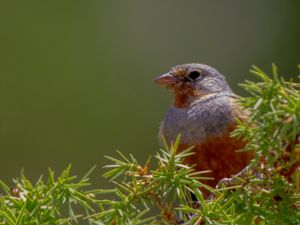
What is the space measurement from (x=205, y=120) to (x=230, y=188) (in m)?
2.77

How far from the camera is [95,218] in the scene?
2953 millimetres

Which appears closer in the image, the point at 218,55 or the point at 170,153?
the point at 170,153

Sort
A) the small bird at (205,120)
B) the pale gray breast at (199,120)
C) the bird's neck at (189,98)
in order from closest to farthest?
the small bird at (205,120) < the pale gray breast at (199,120) < the bird's neck at (189,98)

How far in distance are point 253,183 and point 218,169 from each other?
95.8 inches

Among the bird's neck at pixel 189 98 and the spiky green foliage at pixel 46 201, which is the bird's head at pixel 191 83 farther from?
the spiky green foliage at pixel 46 201

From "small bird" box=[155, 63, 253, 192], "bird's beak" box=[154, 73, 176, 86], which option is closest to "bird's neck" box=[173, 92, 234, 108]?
"small bird" box=[155, 63, 253, 192]

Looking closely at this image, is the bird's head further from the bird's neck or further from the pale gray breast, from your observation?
the pale gray breast

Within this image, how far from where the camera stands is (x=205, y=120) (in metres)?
5.56

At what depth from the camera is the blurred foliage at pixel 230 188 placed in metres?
2.58

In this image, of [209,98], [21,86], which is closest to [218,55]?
[21,86]

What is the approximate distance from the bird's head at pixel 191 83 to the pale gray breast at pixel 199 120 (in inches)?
4.4

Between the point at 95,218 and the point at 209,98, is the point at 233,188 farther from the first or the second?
the point at 209,98

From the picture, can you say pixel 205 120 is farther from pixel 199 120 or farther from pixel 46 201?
pixel 46 201

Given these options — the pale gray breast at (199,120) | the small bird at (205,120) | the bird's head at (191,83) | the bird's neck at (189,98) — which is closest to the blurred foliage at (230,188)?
the small bird at (205,120)
